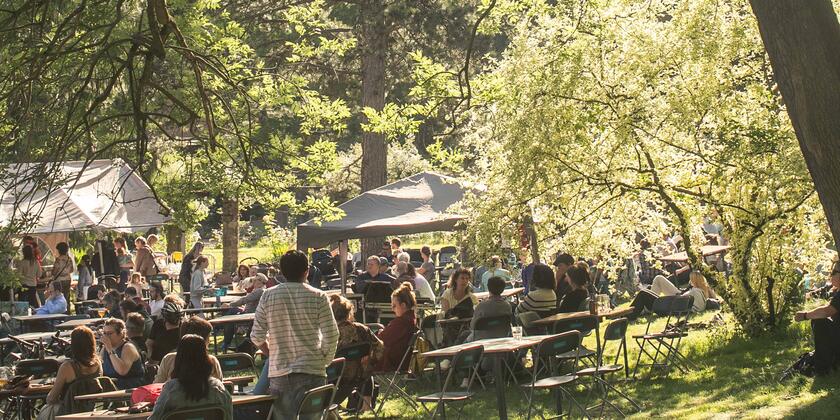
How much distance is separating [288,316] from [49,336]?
7165 millimetres

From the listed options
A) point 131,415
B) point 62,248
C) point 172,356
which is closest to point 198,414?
point 131,415

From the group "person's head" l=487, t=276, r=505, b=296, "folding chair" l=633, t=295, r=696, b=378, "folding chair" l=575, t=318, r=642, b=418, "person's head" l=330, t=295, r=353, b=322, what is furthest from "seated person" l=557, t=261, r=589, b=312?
"person's head" l=330, t=295, r=353, b=322

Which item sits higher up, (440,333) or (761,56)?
(761,56)

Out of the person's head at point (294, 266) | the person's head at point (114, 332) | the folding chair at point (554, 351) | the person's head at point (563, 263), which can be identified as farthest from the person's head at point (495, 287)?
the person's head at point (294, 266)

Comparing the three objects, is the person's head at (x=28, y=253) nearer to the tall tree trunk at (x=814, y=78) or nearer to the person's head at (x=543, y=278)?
the person's head at (x=543, y=278)

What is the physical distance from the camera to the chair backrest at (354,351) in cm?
1078

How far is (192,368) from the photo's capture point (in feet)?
25.2

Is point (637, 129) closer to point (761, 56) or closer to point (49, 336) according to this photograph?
point (761, 56)

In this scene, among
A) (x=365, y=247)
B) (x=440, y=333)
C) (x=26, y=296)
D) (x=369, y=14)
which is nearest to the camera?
(x=440, y=333)

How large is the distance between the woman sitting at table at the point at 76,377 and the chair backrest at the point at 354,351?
2203 millimetres

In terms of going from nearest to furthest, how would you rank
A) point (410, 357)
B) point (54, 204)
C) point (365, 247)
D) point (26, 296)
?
1. point (410, 357)
2. point (54, 204)
3. point (26, 296)
4. point (365, 247)

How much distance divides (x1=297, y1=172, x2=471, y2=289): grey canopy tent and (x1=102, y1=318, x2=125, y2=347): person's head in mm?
7463

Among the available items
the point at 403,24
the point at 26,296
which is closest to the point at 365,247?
the point at 403,24

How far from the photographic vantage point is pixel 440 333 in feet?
47.8
